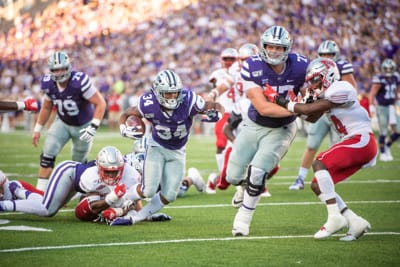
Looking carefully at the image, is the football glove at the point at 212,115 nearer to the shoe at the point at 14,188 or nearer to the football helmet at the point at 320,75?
the football helmet at the point at 320,75

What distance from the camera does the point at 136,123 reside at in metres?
7.79

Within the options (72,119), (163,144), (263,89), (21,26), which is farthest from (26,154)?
(21,26)

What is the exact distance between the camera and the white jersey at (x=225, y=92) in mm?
10812

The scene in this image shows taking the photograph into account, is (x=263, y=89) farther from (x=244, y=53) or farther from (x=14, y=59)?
(x=14, y=59)

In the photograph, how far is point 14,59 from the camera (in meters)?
32.9

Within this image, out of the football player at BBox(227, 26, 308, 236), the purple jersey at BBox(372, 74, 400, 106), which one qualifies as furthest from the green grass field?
the purple jersey at BBox(372, 74, 400, 106)

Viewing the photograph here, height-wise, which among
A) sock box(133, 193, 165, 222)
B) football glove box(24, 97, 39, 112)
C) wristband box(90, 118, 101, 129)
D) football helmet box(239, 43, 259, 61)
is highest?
football helmet box(239, 43, 259, 61)

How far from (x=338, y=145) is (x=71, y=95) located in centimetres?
377

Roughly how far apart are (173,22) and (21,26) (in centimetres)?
946

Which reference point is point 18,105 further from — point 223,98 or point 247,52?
point 223,98

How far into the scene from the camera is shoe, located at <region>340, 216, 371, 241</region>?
21.9 ft

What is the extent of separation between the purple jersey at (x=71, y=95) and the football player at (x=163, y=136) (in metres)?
1.86

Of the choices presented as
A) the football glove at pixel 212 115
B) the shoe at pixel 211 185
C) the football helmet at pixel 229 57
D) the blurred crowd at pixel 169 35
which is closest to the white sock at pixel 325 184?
the football glove at pixel 212 115

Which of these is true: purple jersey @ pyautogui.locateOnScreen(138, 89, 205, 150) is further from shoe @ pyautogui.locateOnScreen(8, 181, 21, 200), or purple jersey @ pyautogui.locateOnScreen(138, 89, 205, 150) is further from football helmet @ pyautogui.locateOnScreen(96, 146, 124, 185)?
shoe @ pyautogui.locateOnScreen(8, 181, 21, 200)
